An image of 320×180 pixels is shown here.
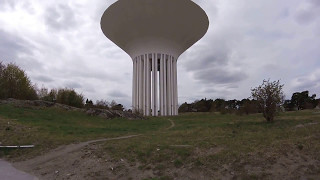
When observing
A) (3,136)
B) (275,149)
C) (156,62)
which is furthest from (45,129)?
(156,62)

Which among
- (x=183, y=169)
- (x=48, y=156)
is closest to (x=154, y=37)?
(x=48, y=156)

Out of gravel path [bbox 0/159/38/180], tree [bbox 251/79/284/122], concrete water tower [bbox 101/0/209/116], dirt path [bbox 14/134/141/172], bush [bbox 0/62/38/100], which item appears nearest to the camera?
gravel path [bbox 0/159/38/180]

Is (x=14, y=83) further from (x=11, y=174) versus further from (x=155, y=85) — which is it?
(x=11, y=174)

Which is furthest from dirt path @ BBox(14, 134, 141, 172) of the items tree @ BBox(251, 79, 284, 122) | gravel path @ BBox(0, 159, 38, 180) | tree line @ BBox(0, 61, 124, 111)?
tree line @ BBox(0, 61, 124, 111)

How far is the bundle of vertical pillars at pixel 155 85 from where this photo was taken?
135ft

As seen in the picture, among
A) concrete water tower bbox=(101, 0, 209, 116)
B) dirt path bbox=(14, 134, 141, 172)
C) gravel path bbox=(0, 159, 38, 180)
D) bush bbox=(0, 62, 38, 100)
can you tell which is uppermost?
concrete water tower bbox=(101, 0, 209, 116)

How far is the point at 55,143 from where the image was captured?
484 inches

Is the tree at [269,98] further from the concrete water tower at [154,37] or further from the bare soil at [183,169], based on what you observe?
the concrete water tower at [154,37]

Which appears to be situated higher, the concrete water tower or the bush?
the concrete water tower

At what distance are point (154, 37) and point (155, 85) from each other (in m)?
7.37

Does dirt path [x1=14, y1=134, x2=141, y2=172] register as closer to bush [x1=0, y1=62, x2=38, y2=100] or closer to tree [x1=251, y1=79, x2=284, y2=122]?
tree [x1=251, y1=79, x2=284, y2=122]

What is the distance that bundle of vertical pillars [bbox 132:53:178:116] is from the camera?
41219 mm

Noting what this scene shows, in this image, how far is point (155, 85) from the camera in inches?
1651

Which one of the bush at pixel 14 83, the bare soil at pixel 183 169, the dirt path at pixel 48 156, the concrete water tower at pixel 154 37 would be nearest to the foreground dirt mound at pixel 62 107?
the bush at pixel 14 83
